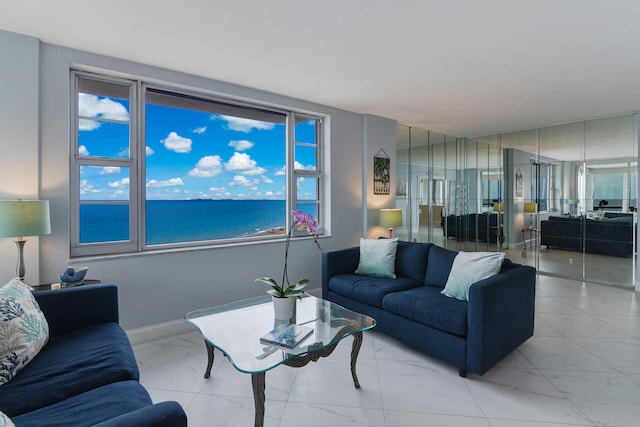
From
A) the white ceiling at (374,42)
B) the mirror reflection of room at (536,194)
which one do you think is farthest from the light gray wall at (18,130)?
the mirror reflection of room at (536,194)

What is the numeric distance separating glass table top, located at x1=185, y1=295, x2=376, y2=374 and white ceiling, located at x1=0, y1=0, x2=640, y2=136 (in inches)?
83.4

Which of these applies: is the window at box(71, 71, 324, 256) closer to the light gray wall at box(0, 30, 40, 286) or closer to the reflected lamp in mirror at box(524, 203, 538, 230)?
the light gray wall at box(0, 30, 40, 286)

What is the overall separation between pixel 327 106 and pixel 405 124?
5.53ft

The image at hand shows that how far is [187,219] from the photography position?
A: 3.90m

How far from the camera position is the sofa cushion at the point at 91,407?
1.17 m

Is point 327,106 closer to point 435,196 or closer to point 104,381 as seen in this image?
point 435,196

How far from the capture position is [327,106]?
13.9 feet

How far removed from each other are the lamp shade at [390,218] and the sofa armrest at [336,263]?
98 centimetres

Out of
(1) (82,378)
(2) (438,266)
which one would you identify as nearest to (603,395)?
(2) (438,266)

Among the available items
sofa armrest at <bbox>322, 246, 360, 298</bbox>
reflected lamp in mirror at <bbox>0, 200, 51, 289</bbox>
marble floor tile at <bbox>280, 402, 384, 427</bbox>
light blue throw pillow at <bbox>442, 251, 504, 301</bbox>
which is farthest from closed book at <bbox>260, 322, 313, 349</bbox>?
reflected lamp in mirror at <bbox>0, 200, 51, 289</bbox>

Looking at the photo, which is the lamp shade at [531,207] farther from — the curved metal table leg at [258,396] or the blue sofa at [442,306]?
the curved metal table leg at [258,396]

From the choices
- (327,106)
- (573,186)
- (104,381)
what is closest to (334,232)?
(327,106)

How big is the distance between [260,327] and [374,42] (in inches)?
92.5

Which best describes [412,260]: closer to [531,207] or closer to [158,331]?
[158,331]
